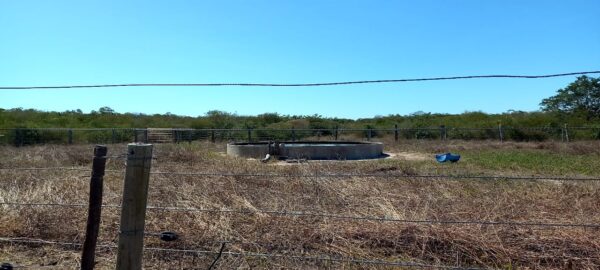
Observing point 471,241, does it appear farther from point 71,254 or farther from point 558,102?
point 558,102

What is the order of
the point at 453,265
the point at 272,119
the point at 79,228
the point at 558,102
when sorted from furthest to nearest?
the point at 272,119
the point at 558,102
the point at 79,228
the point at 453,265

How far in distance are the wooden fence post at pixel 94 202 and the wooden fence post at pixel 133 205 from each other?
15.0 inches

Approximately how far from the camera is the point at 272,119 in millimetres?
55750

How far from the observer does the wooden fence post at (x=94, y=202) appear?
342 centimetres

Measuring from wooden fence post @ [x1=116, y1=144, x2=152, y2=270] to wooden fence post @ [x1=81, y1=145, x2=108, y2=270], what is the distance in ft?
1.25

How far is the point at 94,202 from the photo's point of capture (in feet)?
11.4

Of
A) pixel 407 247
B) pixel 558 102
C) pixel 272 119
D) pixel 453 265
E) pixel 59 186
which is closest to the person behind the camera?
pixel 453 265

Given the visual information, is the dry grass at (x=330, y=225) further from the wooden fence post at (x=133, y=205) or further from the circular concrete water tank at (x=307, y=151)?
the circular concrete water tank at (x=307, y=151)

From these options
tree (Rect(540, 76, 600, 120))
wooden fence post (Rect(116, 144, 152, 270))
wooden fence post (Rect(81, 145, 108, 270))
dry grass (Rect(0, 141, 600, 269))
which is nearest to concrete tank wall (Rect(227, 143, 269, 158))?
dry grass (Rect(0, 141, 600, 269))

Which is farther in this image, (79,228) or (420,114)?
(420,114)

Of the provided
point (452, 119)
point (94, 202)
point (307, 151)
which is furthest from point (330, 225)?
point (452, 119)

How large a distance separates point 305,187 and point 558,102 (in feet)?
150

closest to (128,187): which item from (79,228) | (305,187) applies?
(79,228)

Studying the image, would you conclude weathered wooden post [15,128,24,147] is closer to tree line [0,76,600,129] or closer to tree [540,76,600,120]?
tree line [0,76,600,129]
